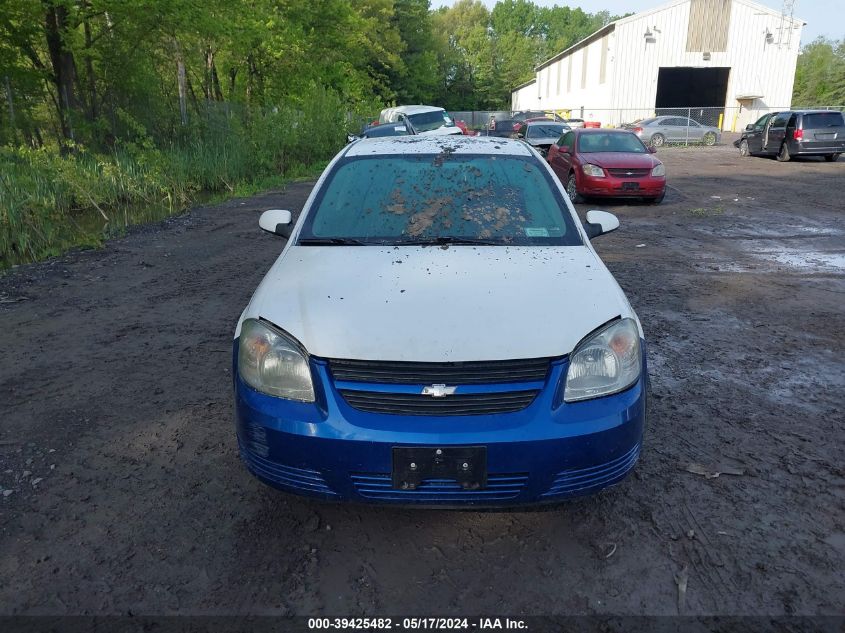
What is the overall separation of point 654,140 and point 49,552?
1385 inches

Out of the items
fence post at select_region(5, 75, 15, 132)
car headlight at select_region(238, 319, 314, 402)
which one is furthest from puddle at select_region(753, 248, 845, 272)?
fence post at select_region(5, 75, 15, 132)

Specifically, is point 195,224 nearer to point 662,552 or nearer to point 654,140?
point 662,552

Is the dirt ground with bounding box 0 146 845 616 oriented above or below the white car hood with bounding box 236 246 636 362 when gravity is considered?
below

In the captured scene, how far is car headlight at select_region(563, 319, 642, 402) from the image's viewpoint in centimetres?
250

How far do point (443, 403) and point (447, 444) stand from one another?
158 millimetres

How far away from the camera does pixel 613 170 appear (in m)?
12.2

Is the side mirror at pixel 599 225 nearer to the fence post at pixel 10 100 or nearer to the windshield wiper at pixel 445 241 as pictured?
the windshield wiper at pixel 445 241

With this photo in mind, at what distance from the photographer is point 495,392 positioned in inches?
95.0

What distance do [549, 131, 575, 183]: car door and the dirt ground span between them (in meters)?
7.81

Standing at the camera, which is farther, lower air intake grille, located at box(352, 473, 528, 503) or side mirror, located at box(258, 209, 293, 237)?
side mirror, located at box(258, 209, 293, 237)

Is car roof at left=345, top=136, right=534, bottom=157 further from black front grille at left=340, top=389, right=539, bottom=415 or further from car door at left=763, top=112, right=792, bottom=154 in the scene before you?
car door at left=763, top=112, right=792, bottom=154

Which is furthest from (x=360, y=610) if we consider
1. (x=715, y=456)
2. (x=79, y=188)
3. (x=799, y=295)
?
(x=79, y=188)

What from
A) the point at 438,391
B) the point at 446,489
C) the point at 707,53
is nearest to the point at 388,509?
the point at 446,489

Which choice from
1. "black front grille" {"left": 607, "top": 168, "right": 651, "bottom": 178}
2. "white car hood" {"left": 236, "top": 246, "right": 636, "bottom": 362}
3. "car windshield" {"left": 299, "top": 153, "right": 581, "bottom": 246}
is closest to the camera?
"white car hood" {"left": 236, "top": 246, "right": 636, "bottom": 362}
